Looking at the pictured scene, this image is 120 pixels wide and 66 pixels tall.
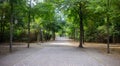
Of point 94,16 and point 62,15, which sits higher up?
point 62,15

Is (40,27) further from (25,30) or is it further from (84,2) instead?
(84,2)

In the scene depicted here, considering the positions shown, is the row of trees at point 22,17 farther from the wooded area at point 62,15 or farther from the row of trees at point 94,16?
the row of trees at point 94,16

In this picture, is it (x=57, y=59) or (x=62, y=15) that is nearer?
(x=57, y=59)

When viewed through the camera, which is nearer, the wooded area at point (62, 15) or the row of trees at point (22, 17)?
the wooded area at point (62, 15)

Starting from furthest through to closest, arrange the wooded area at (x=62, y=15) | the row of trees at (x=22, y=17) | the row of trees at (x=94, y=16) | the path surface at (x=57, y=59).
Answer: the row of trees at (x=22, y=17) < the wooded area at (x=62, y=15) < the row of trees at (x=94, y=16) < the path surface at (x=57, y=59)

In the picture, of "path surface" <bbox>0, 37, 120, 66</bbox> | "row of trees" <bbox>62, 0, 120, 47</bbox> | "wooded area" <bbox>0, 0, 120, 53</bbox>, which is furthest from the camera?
"wooded area" <bbox>0, 0, 120, 53</bbox>

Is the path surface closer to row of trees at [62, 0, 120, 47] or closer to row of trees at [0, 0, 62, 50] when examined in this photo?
row of trees at [62, 0, 120, 47]

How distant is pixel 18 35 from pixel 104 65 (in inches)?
1489

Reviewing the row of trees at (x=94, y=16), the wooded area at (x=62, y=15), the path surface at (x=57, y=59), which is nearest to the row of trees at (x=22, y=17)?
the wooded area at (x=62, y=15)

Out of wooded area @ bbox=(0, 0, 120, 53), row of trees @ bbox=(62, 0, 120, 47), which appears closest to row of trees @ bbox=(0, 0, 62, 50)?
wooded area @ bbox=(0, 0, 120, 53)

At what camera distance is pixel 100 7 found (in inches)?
885

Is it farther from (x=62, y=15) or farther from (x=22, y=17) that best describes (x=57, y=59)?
(x=22, y=17)

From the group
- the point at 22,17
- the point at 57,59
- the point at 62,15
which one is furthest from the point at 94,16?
the point at 57,59

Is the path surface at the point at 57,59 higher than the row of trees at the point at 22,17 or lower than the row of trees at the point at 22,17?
lower
